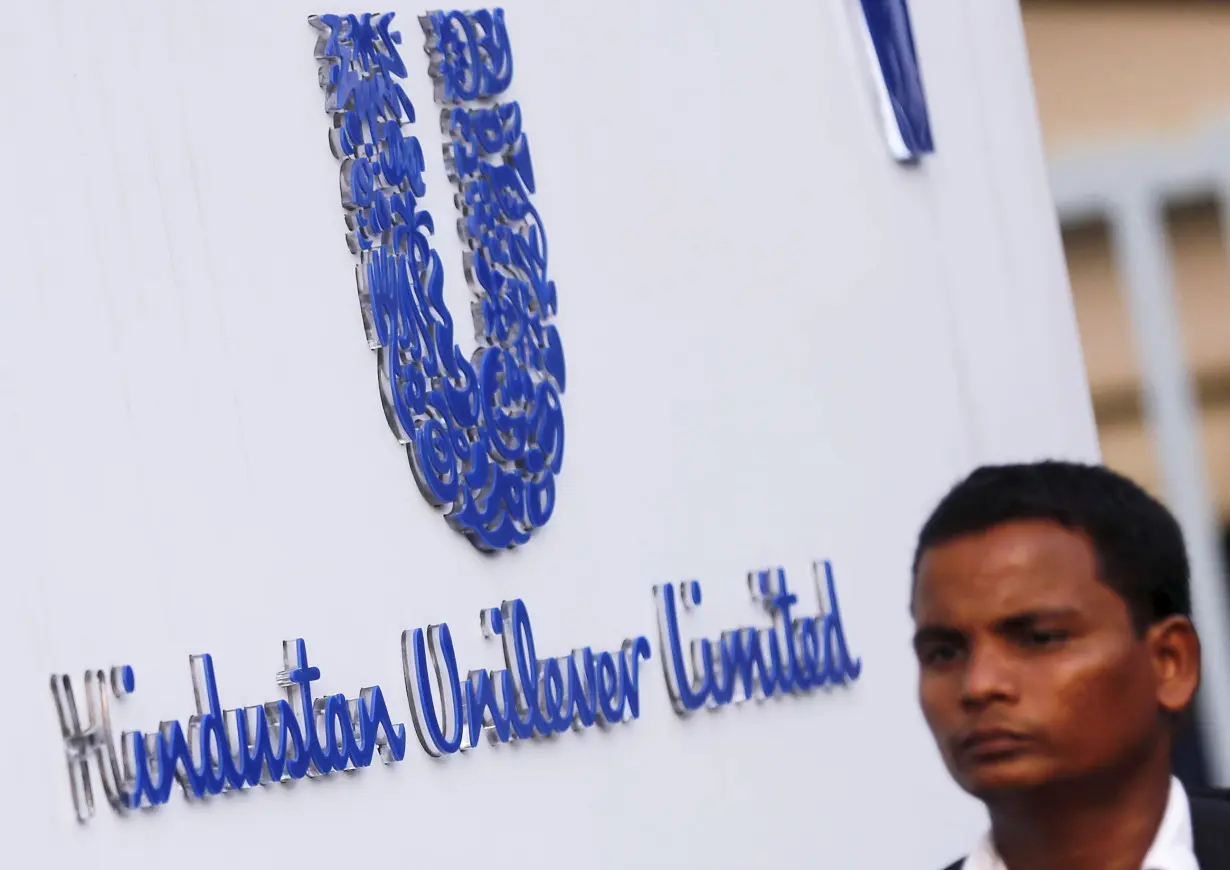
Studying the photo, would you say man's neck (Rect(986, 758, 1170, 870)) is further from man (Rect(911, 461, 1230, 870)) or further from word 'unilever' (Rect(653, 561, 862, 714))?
word 'unilever' (Rect(653, 561, 862, 714))

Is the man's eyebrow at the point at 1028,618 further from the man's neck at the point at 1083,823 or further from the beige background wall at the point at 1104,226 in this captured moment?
the beige background wall at the point at 1104,226

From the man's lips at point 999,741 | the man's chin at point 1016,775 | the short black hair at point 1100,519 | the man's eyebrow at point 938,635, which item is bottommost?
the man's chin at point 1016,775

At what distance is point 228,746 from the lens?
4426 mm

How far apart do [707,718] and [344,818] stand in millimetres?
1284

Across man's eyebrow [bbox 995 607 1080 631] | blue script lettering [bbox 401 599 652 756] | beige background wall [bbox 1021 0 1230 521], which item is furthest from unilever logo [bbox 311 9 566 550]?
beige background wall [bbox 1021 0 1230 521]

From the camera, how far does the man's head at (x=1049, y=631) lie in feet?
7.00

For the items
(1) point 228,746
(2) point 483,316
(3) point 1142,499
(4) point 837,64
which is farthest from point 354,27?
(3) point 1142,499

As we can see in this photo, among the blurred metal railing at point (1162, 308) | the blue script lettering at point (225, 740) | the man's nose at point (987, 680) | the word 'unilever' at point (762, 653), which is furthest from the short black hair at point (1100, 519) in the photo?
the blurred metal railing at point (1162, 308)

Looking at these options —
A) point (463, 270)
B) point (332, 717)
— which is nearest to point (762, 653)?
point (463, 270)

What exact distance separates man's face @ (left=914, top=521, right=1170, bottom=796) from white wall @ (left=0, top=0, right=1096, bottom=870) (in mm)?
2303

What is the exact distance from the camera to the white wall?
14.1 feet

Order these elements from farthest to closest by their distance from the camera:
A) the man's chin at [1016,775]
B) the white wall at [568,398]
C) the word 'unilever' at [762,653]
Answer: the word 'unilever' at [762,653], the white wall at [568,398], the man's chin at [1016,775]

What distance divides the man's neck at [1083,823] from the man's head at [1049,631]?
0.02 meters

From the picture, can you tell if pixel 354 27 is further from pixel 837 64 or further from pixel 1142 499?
pixel 1142 499
